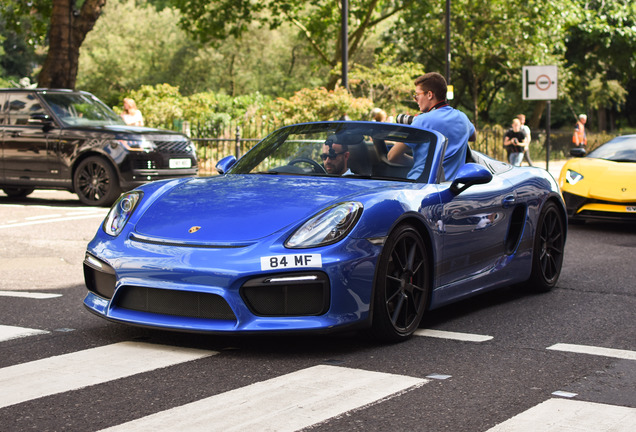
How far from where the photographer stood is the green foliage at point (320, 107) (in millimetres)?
23047

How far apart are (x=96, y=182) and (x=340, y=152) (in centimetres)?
968

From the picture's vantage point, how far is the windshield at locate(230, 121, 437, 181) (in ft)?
19.2

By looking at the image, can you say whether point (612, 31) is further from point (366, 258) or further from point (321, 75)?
point (366, 258)

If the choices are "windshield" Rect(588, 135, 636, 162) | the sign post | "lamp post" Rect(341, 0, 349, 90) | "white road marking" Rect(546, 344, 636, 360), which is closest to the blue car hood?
"white road marking" Rect(546, 344, 636, 360)

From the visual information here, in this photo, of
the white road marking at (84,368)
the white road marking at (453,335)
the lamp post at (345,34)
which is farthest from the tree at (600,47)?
the white road marking at (84,368)

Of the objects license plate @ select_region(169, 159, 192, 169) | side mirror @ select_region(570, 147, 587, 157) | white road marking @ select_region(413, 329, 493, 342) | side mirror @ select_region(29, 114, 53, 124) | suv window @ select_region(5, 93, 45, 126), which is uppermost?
suv window @ select_region(5, 93, 45, 126)

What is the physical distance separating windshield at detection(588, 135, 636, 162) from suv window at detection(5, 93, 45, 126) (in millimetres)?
8801

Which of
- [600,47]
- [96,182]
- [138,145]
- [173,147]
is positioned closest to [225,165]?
[138,145]

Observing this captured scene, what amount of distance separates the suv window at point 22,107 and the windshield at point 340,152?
394 inches

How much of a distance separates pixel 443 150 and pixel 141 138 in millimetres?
9652

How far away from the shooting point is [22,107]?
15555 mm

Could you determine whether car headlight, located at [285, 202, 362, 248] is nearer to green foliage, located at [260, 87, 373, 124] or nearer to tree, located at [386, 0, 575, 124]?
green foliage, located at [260, 87, 373, 124]

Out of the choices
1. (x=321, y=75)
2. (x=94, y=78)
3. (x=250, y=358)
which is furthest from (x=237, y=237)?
(x=94, y=78)

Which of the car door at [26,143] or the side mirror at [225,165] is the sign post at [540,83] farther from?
the side mirror at [225,165]
